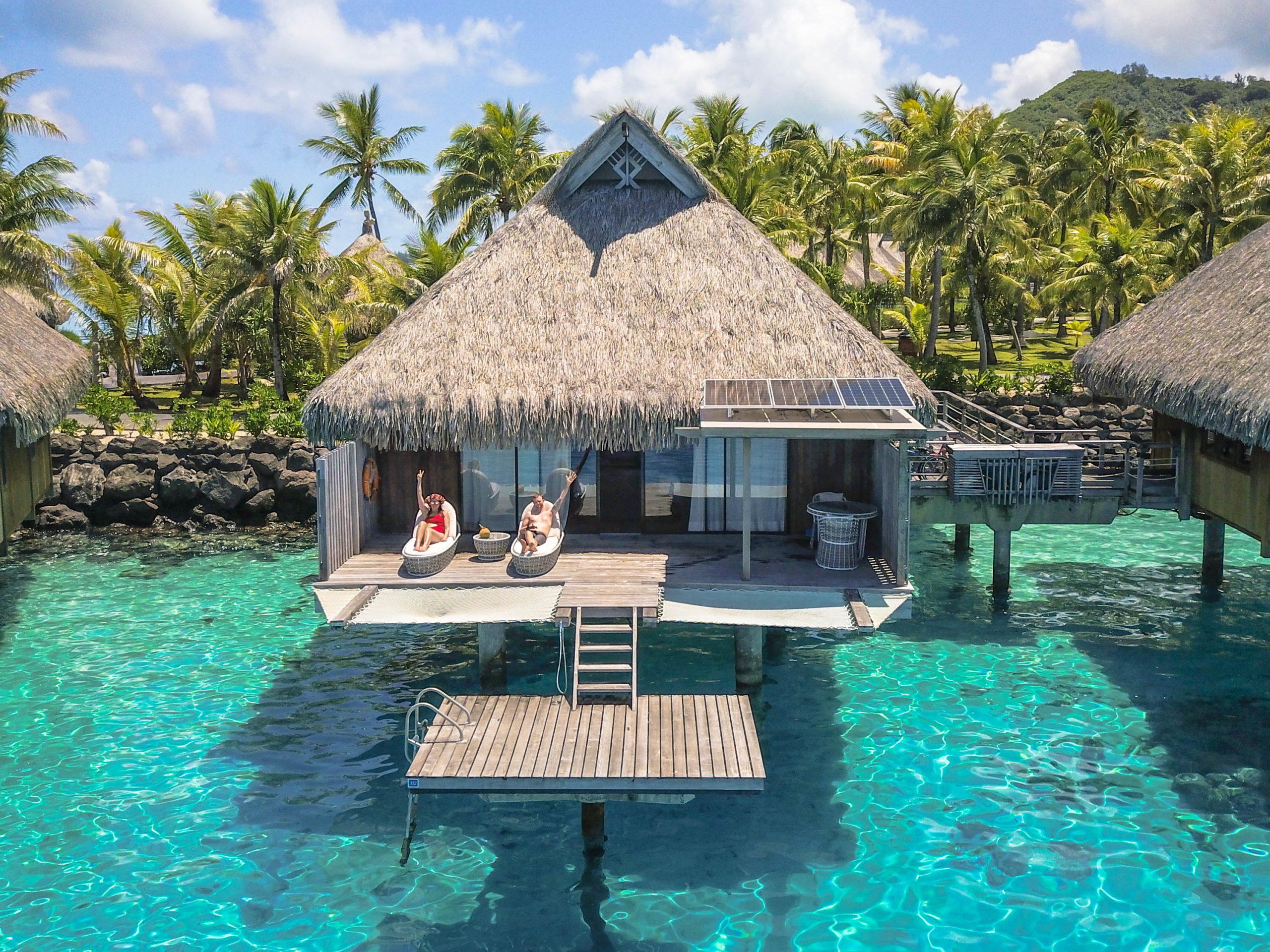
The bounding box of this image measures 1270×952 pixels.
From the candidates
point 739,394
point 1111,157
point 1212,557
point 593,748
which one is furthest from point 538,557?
point 1111,157

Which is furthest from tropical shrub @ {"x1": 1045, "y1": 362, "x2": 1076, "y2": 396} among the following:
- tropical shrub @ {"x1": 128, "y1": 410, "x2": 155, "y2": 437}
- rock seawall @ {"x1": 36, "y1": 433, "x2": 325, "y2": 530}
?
tropical shrub @ {"x1": 128, "y1": 410, "x2": 155, "y2": 437}

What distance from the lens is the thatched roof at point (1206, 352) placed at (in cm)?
1369

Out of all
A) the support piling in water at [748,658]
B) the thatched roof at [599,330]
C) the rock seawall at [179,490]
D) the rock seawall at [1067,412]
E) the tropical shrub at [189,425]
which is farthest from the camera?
the rock seawall at [1067,412]

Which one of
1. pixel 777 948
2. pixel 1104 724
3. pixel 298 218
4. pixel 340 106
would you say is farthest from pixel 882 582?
pixel 340 106

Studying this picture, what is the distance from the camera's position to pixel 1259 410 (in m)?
13.0

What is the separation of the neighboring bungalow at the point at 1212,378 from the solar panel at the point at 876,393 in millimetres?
4395

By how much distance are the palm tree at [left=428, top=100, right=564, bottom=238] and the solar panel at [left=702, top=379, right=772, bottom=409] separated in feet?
69.2

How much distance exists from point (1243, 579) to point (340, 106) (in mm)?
36212

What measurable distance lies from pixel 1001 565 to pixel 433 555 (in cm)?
1049

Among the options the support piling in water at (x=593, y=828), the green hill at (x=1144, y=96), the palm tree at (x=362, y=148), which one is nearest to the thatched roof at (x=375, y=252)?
the palm tree at (x=362, y=148)

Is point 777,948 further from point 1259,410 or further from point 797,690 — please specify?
point 1259,410

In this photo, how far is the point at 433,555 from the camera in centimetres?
1323

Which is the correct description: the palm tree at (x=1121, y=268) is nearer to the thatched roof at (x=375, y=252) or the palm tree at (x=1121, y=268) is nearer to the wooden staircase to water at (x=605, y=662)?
the thatched roof at (x=375, y=252)

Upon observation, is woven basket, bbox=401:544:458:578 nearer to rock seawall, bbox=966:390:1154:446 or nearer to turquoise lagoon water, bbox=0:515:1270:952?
turquoise lagoon water, bbox=0:515:1270:952
